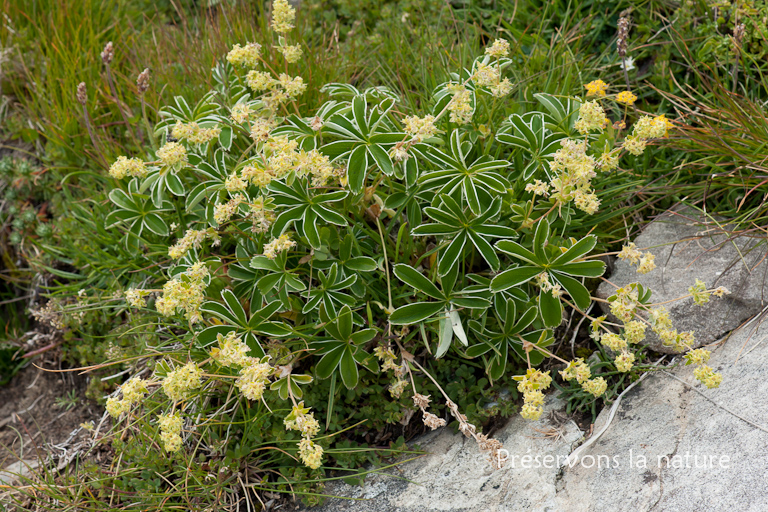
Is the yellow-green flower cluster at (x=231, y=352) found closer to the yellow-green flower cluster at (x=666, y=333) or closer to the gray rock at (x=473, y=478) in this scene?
the gray rock at (x=473, y=478)

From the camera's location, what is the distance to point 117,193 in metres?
2.75

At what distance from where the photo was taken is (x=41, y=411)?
335cm

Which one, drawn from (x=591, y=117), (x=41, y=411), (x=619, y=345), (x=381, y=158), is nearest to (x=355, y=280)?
(x=381, y=158)

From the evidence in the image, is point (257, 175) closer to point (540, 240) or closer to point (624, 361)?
point (540, 240)

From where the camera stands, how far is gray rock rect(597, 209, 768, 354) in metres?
2.38

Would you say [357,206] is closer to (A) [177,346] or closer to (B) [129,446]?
(A) [177,346]

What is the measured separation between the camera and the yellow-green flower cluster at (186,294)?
1.96 metres

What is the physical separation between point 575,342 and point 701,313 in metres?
0.52

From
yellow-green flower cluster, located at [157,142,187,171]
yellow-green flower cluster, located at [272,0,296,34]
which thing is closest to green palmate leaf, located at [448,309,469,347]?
yellow-green flower cluster, located at [157,142,187,171]

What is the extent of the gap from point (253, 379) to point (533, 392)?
2.89 ft

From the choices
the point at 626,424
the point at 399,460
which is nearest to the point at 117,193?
the point at 399,460

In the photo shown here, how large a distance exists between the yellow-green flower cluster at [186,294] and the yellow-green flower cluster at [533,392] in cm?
114

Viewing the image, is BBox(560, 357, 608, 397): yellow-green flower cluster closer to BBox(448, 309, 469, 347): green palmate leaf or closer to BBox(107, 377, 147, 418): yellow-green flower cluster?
BBox(448, 309, 469, 347): green palmate leaf

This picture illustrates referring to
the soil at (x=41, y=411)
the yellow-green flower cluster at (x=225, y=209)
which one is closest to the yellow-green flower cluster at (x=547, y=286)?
the yellow-green flower cluster at (x=225, y=209)
